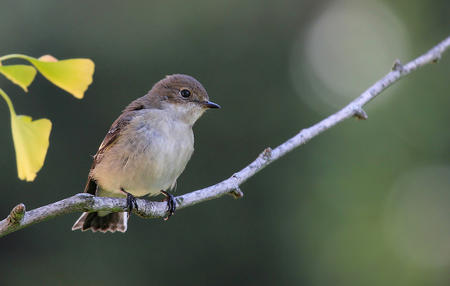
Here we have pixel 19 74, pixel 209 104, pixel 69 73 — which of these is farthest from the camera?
pixel 209 104

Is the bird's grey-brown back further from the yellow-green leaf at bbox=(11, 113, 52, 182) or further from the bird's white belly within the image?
the yellow-green leaf at bbox=(11, 113, 52, 182)

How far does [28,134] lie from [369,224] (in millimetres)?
16111

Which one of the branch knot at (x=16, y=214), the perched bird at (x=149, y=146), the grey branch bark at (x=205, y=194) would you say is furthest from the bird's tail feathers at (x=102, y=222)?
the branch knot at (x=16, y=214)

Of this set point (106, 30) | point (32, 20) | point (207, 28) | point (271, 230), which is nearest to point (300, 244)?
point (271, 230)

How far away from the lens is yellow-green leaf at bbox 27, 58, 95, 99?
2.04 meters

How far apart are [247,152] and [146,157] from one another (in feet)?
33.1

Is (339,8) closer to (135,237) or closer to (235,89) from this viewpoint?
(235,89)

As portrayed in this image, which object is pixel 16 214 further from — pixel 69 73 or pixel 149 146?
pixel 149 146

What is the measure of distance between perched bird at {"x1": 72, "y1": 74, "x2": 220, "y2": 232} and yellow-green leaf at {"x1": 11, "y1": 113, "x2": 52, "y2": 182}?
2.95 metres

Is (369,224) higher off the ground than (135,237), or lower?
higher

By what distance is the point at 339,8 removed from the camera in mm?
21500

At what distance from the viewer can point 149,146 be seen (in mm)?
5164

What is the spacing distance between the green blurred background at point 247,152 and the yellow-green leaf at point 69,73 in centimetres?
1120

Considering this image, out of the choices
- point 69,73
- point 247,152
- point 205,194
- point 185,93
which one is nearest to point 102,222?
point 185,93
